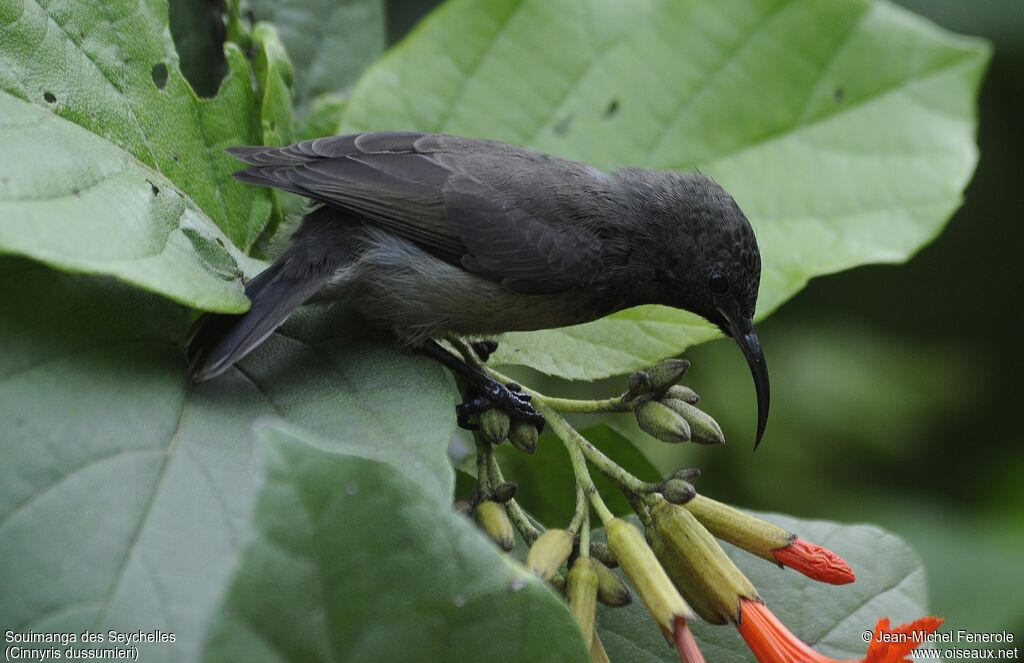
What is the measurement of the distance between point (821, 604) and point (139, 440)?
55.6 inches

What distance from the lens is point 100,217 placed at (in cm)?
184

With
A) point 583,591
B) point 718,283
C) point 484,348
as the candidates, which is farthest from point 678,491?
point 718,283

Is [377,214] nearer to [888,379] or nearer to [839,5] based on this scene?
[839,5]

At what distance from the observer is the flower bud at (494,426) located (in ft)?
7.16

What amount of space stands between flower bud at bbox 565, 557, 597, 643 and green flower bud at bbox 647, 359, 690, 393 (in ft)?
1.41

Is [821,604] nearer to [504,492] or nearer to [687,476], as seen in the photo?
[687,476]

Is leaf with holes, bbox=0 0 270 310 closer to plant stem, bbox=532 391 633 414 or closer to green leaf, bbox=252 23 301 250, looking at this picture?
green leaf, bbox=252 23 301 250

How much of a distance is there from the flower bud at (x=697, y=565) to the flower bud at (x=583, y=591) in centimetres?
18

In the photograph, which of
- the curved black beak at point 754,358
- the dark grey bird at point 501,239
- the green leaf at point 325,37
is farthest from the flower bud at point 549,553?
the green leaf at point 325,37

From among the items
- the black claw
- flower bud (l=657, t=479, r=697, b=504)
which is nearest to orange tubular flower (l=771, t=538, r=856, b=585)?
flower bud (l=657, t=479, r=697, b=504)

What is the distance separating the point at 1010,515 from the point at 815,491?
928 mm

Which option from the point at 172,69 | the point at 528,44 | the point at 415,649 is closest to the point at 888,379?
the point at 528,44

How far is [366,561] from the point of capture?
53.9 inches

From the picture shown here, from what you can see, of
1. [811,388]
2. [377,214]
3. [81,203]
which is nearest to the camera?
[81,203]
